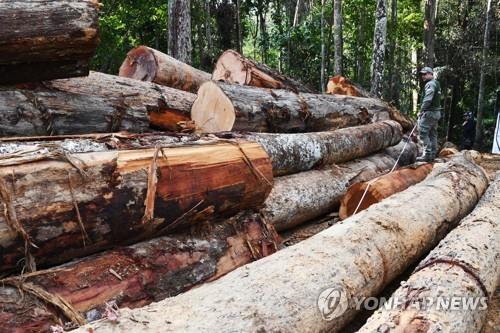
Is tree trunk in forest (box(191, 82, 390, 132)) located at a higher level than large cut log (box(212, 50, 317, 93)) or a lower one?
lower

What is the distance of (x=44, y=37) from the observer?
3566mm

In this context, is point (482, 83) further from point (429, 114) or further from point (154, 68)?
point (154, 68)

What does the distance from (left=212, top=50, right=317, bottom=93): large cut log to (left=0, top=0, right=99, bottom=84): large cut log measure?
3483 millimetres

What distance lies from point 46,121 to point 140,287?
2.09 m

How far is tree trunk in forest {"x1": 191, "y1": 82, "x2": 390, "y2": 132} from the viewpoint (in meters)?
5.15

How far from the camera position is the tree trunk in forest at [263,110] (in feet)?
16.9

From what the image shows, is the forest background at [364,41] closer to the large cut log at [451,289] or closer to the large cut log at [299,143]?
the large cut log at [299,143]

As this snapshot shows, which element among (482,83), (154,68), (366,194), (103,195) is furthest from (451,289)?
(482,83)

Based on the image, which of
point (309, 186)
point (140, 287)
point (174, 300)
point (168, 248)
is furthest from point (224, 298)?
point (309, 186)

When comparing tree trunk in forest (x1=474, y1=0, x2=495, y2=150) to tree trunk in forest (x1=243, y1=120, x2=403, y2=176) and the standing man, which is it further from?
tree trunk in forest (x1=243, y1=120, x2=403, y2=176)

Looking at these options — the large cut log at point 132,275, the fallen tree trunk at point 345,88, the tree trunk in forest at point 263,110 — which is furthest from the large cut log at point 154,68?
the fallen tree trunk at point 345,88

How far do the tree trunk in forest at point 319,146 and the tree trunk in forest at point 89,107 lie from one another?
1177 millimetres

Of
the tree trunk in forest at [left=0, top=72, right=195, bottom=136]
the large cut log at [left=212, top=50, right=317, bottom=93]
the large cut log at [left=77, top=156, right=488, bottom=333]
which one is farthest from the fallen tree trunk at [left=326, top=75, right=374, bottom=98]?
the large cut log at [left=77, top=156, right=488, bottom=333]

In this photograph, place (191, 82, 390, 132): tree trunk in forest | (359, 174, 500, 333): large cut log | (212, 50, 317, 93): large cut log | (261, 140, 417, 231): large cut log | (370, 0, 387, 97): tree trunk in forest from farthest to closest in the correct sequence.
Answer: (370, 0, 387, 97): tree trunk in forest
(212, 50, 317, 93): large cut log
(191, 82, 390, 132): tree trunk in forest
(261, 140, 417, 231): large cut log
(359, 174, 500, 333): large cut log
